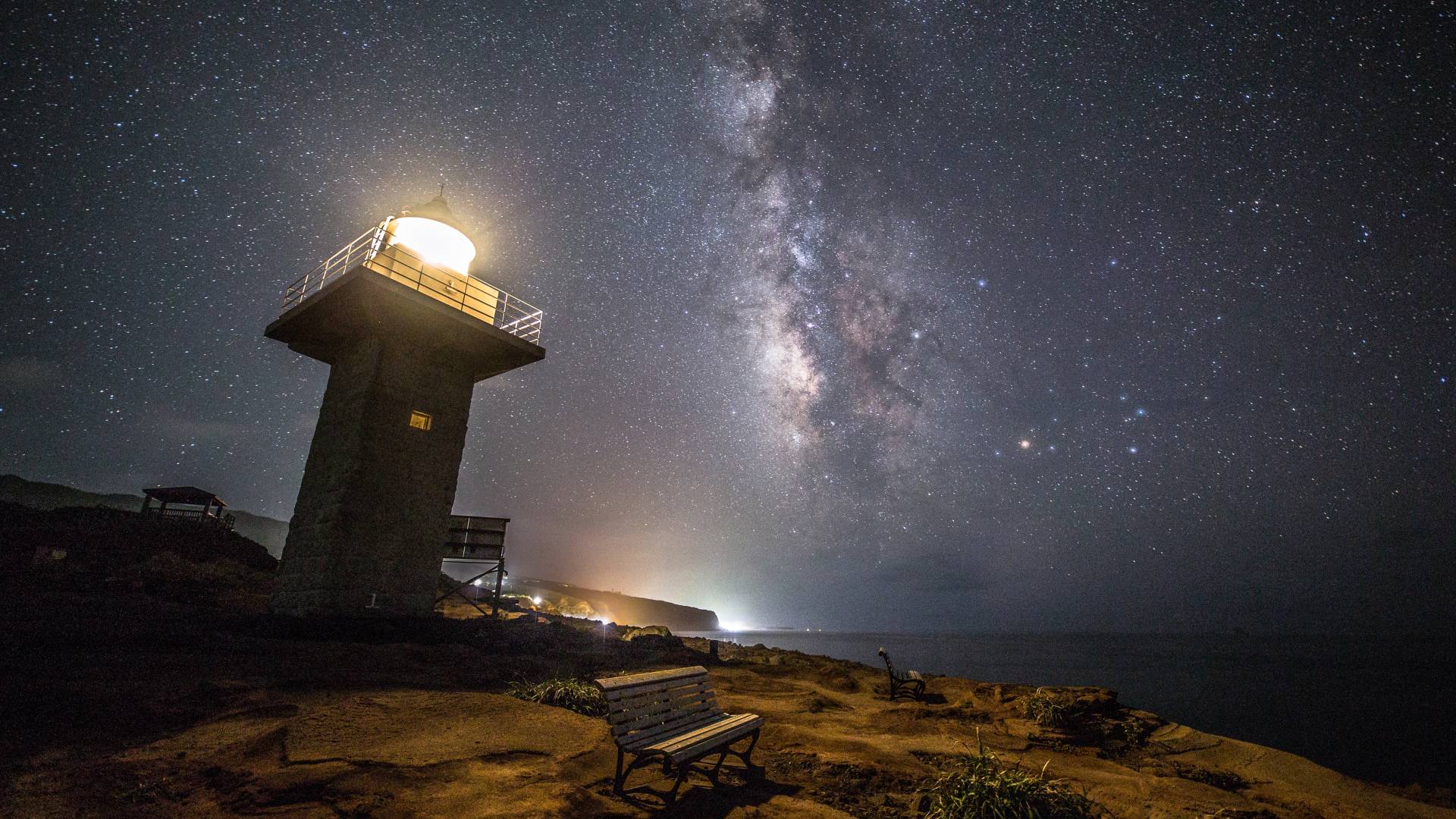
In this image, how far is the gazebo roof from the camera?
93.2 ft

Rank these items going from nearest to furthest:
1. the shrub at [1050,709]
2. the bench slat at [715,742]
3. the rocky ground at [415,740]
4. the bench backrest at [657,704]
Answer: the rocky ground at [415,740] < the bench slat at [715,742] < the bench backrest at [657,704] < the shrub at [1050,709]

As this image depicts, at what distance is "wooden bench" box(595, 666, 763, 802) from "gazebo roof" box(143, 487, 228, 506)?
35.2 m

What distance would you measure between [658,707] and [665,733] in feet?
0.86

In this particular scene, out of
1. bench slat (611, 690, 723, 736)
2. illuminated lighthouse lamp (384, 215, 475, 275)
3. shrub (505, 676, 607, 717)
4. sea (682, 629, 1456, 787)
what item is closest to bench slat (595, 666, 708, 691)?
bench slat (611, 690, 723, 736)

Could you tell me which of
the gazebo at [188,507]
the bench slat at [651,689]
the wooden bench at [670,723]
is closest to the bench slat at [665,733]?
the wooden bench at [670,723]

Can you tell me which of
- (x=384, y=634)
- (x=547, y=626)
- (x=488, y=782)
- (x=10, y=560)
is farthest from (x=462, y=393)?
(x=10, y=560)

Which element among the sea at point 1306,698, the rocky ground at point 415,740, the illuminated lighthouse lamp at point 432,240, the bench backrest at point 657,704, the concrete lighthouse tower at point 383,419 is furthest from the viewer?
the sea at point 1306,698

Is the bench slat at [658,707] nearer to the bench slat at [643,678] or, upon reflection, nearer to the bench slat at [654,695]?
the bench slat at [654,695]

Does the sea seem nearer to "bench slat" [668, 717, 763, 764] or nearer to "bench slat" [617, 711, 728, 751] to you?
"bench slat" [668, 717, 763, 764]

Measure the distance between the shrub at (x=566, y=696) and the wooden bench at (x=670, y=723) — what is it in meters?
2.44

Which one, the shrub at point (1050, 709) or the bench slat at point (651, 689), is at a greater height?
the bench slat at point (651, 689)

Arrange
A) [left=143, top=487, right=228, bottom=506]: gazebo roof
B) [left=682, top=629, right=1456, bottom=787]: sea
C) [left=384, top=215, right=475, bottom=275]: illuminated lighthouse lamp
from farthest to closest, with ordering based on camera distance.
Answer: [left=143, top=487, right=228, bottom=506]: gazebo roof < [left=682, top=629, right=1456, bottom=787]: sea < [left=384, top=215, right=475, bottom=275]: illuminated lighthouse lamp

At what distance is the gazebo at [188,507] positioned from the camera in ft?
93.5

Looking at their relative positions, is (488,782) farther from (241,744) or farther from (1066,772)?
(1066,772)
